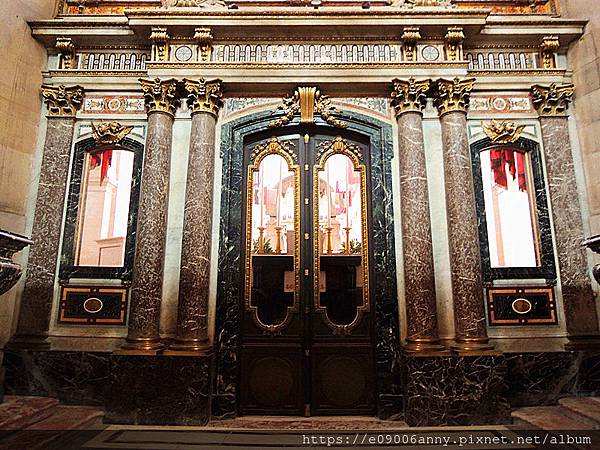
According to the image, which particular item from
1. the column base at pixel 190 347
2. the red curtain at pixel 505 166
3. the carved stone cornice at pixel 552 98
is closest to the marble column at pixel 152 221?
the column base at pixel 190 347

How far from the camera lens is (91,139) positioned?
5859mm

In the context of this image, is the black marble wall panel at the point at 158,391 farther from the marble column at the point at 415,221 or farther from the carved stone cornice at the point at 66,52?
the carved stone cornice at the point at 66,52

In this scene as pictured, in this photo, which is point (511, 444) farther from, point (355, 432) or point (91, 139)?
point (91, 139)

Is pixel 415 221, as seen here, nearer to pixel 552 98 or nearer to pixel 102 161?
pixel 552 98

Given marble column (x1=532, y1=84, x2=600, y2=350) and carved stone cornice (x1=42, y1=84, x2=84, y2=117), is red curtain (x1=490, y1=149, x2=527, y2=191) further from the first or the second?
carved stone cornice (x1=42, y1=84, x2=84, y2=117)

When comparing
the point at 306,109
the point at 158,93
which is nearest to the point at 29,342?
the point at 158,93

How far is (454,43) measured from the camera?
5.70 m

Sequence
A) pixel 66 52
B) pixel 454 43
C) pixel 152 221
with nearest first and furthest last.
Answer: pixel 152 221 → pixel 454 43 → pixel 66 52

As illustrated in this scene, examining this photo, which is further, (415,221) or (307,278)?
(307,278)

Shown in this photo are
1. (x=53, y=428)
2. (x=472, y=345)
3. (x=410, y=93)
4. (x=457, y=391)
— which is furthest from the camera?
(x=410, y=93)

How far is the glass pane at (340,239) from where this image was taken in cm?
544

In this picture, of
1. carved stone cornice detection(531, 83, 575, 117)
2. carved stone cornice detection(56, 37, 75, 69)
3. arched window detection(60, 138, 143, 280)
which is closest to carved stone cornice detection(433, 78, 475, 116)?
carved stone cornice detection(531, 83, 575, 117)

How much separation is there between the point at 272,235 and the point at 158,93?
2.39 m

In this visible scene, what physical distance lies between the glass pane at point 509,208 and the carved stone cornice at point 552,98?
67cm
